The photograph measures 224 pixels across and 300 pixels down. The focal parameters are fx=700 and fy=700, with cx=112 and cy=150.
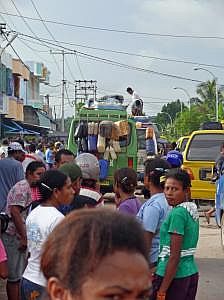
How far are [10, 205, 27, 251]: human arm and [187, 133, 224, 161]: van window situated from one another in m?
9.25

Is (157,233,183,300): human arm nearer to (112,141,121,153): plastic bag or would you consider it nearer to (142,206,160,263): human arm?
(142,206,160,263): human arm

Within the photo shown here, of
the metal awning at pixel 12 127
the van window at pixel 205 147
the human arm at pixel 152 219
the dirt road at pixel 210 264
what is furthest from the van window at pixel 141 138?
the metal awning at pixel 12 127

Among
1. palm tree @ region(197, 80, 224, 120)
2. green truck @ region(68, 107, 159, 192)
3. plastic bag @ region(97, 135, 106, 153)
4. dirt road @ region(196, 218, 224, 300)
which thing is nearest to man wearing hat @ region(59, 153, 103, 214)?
dirt road @ region(196, 218, 224, 300)

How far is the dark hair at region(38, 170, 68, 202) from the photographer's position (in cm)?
482

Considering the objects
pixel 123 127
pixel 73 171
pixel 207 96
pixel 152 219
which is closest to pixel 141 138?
pixel 123 127

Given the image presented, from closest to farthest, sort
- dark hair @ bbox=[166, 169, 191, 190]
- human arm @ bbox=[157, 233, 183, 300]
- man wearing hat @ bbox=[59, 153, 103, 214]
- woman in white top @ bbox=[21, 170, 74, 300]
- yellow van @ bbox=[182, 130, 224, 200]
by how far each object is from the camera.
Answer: woman in white top @ bbox=[21, 170, 74, 300] < human arm @ bbox=[157, 233, 183, 300] < dark hair @ bbox=[166, 169, 191, 190] < man wearing hat @ bbox=[59, 153, 103, 214] < yellow van @ bbox=[182, 130, 224, 200]

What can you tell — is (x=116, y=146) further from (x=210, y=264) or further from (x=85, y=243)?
(x=85, y=243)

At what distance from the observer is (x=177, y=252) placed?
15.6ft

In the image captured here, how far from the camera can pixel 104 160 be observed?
17.2 m

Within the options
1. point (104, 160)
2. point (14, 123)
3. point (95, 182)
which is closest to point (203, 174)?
point (104, 160)

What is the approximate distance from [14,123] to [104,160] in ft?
121

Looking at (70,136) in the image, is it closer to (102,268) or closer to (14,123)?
(102,268)

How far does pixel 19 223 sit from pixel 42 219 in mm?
1993

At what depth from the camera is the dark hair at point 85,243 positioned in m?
1.78
